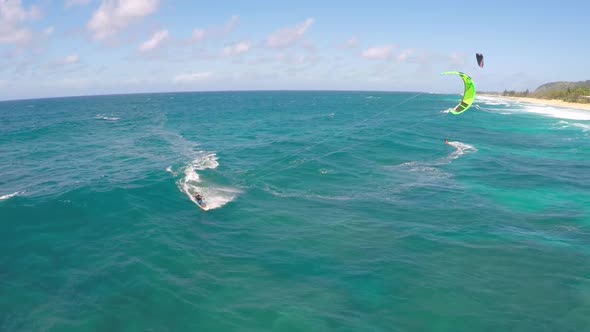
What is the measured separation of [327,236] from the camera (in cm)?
2597

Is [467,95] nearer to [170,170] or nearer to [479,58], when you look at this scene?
[479,58]

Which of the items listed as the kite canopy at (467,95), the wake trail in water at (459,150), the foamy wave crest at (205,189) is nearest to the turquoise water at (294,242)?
the foamy wave crest at (205,189)

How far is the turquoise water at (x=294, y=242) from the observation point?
1797 centimetres

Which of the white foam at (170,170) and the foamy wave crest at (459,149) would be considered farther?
the foamy wave crest at (459,149)

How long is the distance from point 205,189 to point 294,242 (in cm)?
1312

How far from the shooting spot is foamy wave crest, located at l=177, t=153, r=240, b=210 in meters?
32.1

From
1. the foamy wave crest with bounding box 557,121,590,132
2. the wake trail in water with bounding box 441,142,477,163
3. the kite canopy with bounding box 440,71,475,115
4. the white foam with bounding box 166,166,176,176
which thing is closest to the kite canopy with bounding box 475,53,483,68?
the kite canopy with bounding box 440,71,475,115

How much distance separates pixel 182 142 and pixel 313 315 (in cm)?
4773

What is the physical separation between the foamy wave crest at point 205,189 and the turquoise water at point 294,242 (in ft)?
0.94

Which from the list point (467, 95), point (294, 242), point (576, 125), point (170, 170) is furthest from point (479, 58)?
point (576, 125)

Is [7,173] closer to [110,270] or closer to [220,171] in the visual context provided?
[220,171]

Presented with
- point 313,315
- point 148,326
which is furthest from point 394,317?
point 148,326

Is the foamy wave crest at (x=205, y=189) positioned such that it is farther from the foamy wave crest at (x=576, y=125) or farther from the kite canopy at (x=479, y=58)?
the foamy wave crest at (x=576, y=125)

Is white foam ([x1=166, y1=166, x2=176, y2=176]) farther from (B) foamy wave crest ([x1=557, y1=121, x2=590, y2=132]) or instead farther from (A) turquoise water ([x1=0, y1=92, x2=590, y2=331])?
(B) foamy wave crest ([x1=557, y1=121, x2=590, y2=132])
